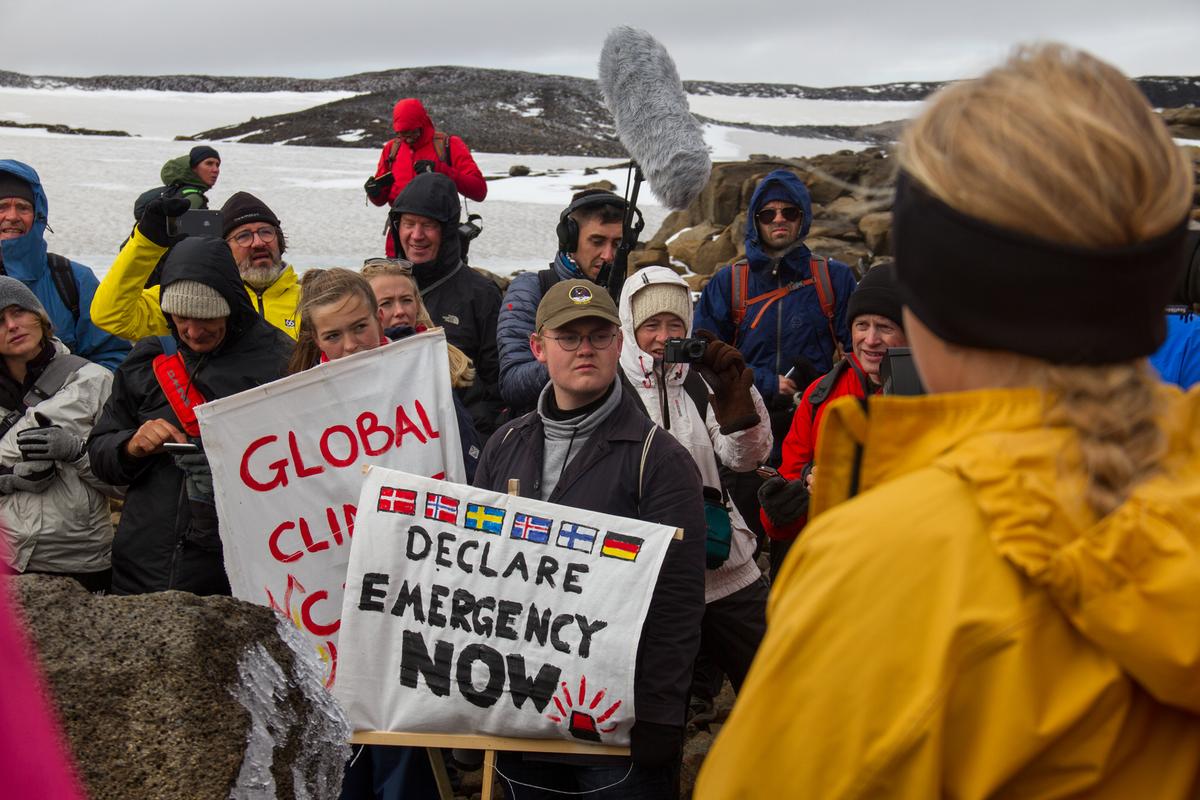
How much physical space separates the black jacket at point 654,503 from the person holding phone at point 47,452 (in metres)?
2.03

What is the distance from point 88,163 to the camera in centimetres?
2284

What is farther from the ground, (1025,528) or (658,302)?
(1025,528)

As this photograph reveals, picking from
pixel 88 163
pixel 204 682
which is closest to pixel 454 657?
pixel 204 682

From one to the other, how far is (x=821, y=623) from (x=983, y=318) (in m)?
0.38

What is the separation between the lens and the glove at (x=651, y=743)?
3.16m

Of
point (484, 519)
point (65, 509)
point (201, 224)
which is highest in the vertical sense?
point (201, 224)

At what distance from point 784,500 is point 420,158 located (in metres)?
4.85

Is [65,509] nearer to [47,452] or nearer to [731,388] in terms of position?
[47,452]

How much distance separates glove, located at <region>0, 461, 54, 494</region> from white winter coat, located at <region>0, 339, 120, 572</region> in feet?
0.10

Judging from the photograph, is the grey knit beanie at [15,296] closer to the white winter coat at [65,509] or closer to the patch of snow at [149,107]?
the white winter coat at [65,509]

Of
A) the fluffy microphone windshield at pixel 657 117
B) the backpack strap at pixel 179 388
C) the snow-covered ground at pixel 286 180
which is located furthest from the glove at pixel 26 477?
the snow-covered ground at pixel 286 180

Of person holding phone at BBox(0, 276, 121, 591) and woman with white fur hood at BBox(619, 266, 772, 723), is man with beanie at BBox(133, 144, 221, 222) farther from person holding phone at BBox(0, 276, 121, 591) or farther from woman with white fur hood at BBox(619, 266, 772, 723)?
woman with white fur hood at BBox(619, 266, 772, 723)

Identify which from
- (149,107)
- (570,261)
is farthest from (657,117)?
(149,107)

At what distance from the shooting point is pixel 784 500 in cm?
404
